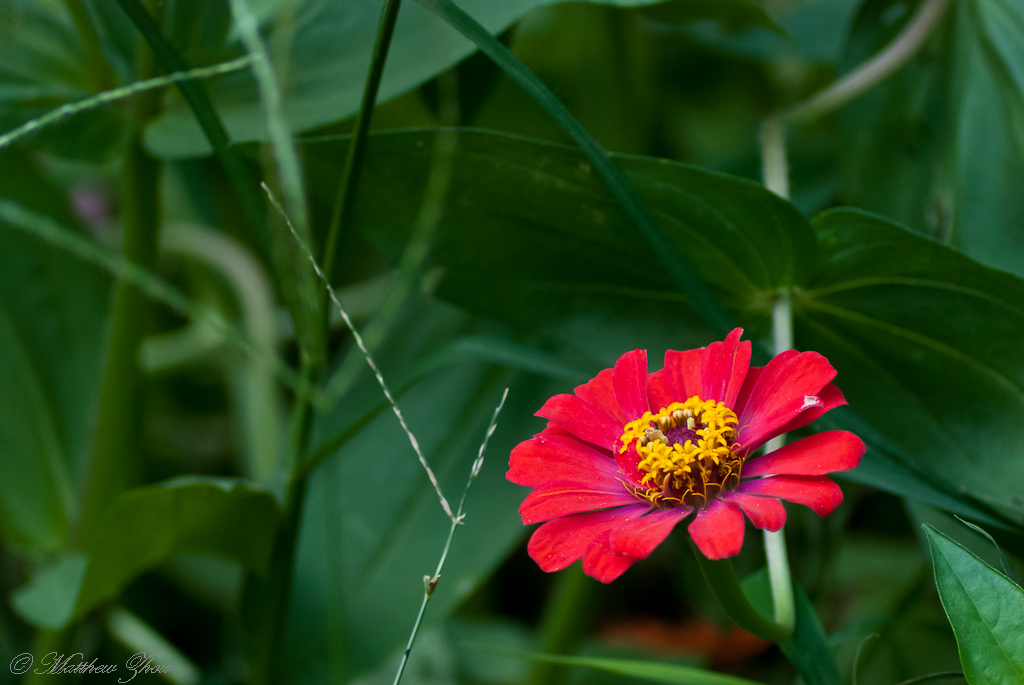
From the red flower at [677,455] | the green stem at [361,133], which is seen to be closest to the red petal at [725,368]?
the red flower at [677,455]

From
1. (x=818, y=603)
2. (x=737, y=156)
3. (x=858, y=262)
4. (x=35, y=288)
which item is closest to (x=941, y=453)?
(x=858, y=262)

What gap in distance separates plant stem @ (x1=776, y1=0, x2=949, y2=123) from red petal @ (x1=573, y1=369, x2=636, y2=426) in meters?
0.25

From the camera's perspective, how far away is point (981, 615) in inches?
7.8

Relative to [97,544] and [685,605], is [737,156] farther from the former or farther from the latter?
[97,544]

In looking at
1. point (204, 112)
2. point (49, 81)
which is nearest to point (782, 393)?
point (204, 112)

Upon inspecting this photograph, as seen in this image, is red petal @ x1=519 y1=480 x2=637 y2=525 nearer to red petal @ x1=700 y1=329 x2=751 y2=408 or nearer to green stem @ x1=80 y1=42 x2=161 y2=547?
red petal @ x1=700 y1=329 x2=751 y2=408

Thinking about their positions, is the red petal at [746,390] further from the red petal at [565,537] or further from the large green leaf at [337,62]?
the large green leaf at [337,62]

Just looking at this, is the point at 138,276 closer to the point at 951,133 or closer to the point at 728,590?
the point at 728,590

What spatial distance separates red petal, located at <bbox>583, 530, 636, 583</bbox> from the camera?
0.18m

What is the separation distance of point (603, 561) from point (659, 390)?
0.08m

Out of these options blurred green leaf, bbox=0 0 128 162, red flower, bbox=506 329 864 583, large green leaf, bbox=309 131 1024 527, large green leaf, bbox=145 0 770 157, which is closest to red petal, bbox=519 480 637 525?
red flower, bbox=506 329 864 583

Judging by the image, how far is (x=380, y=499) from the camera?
0.43 meters

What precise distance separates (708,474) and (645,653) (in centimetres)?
36

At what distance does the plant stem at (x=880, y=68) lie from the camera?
15.5 inches
